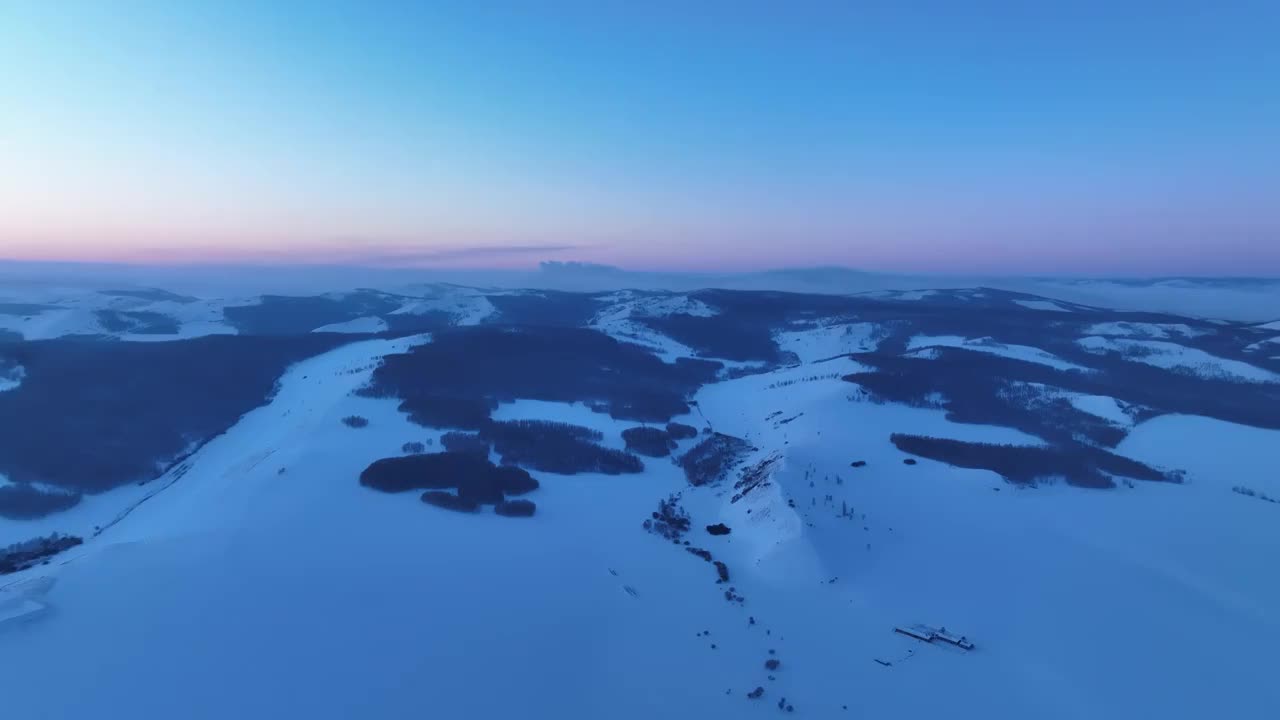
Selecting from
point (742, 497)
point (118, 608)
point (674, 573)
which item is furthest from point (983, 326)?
point (118, 608)

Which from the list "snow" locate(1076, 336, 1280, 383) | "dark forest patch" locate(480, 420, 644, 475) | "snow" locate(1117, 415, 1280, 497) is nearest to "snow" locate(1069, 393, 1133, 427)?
"snow" locate(1117, 415, 1280, 497)

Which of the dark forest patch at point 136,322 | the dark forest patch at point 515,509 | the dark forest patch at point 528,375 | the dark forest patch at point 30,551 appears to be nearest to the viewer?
the dark forest patch at point 30,551

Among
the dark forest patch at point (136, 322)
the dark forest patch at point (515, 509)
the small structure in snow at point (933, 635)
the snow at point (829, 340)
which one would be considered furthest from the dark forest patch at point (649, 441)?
the dark forest patch at point (136, 322)

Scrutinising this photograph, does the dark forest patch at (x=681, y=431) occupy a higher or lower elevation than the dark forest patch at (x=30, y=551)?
higher

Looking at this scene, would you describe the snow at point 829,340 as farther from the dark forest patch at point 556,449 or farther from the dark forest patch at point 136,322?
the dark forest patch at point 136,322

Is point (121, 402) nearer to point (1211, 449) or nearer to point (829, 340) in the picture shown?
point (1211, 449)
